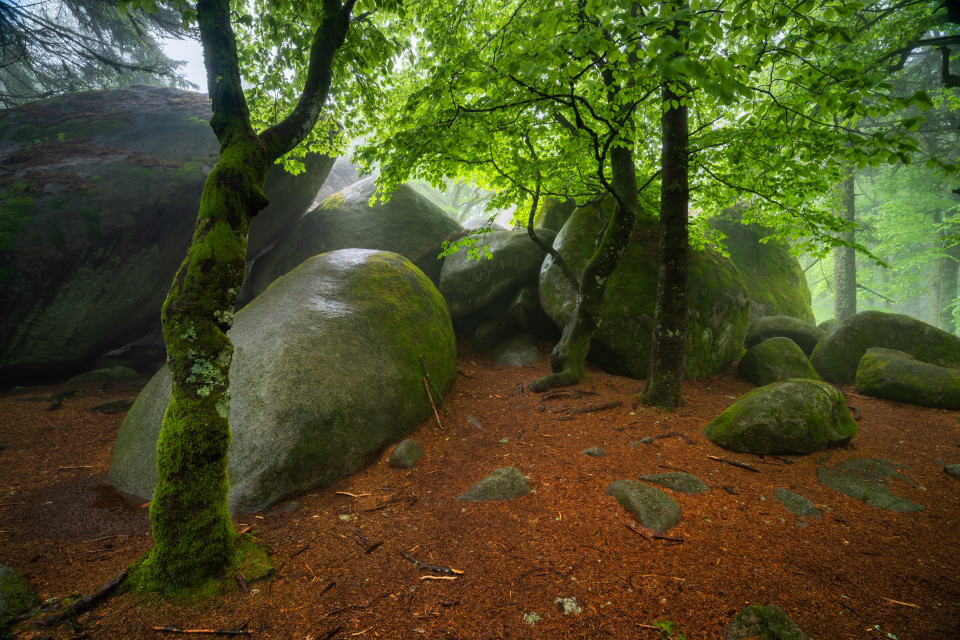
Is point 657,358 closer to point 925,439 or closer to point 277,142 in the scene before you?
point 925,439

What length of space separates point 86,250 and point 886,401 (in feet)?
49.6

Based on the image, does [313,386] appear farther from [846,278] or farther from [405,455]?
[846,278]

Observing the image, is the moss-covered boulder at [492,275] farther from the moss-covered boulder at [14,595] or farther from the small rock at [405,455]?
the moss-covered boulder at [14,595]

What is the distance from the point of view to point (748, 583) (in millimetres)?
2494

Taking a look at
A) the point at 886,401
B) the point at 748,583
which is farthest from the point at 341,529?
the point at 886,401

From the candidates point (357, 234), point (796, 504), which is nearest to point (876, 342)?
point (796, 504)

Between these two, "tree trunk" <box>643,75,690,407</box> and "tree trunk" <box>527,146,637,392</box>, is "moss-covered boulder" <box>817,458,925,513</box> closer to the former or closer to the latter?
"tree trunk" <box>643,75,690,407</box>

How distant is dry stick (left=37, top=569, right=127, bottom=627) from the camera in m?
2.14

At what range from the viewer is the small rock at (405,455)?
15.0 feet

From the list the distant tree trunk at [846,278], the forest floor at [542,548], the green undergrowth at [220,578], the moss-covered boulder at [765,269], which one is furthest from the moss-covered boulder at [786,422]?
the distant tree trunk at [846,278]

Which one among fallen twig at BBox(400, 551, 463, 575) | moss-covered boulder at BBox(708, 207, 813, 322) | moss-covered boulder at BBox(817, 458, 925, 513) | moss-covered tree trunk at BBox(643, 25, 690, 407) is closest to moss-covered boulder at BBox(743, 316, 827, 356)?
moss-covered boulder at BBox(708, 207, 813, 322)

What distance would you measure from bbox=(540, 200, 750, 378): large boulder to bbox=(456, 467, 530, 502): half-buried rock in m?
4.39

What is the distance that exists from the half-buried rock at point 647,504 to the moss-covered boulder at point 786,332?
7.77m

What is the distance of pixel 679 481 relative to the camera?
378 centimetres
